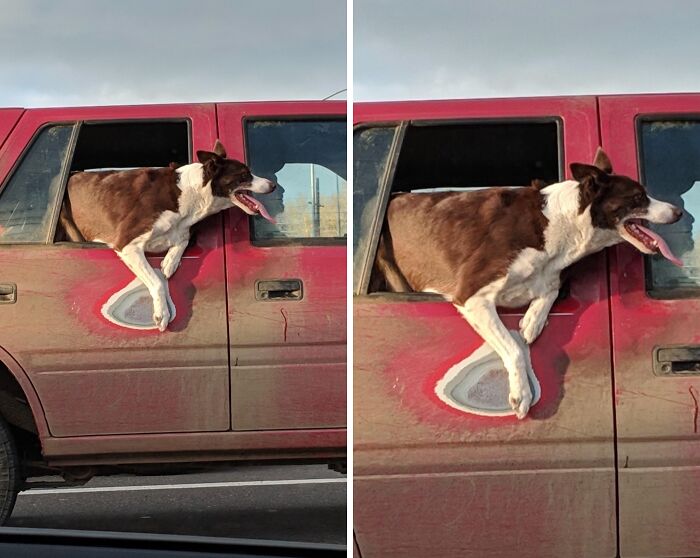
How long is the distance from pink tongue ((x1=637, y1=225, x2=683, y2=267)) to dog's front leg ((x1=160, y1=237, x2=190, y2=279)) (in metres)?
1.17

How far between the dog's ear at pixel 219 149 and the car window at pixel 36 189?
1.18 feet

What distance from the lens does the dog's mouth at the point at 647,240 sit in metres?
1.72

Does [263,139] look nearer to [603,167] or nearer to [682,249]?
[603,167]

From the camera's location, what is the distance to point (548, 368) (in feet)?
5.66

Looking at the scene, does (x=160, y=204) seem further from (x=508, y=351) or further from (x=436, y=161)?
(x=508, y=351)

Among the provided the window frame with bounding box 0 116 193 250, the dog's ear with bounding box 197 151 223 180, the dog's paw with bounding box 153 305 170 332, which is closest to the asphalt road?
the dog's paw with bounding box 153 305 170 332

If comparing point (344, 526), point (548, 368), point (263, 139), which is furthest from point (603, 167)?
point (344, 526)

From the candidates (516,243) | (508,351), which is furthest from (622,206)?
(508,351)

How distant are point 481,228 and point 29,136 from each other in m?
1.26

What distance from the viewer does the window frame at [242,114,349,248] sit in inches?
93.7

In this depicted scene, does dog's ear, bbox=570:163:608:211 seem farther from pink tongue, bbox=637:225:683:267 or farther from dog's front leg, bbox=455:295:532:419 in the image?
dog's front leg, bbox=455:295:532:419

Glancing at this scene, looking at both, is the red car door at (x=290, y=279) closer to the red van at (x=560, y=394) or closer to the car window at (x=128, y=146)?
the car window at (x=128, y=146)

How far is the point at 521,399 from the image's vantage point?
173cm

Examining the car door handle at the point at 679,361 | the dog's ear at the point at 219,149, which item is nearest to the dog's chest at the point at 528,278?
the car door handle at the point at 679,361
